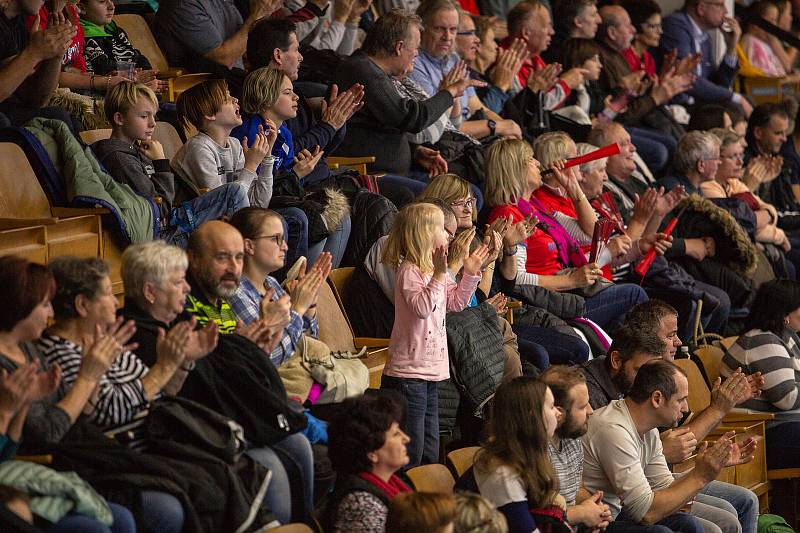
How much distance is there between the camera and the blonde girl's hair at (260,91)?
5062mm

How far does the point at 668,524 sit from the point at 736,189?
3.68 meters

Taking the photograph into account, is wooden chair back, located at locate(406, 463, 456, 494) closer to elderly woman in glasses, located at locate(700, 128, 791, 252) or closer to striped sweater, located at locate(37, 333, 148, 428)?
striped sweater, located at locate(37, 333, 148, 428)

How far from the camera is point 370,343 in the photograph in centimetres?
461

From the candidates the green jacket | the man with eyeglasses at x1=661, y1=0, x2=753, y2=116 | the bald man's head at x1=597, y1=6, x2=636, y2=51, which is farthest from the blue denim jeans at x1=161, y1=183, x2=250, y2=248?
the man with eyeglasses at x1=661, y1=0, x2=753, y2=116

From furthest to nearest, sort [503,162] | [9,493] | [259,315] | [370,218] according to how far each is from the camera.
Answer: [503,162] → [370,218] → [259,315] → [9,493]

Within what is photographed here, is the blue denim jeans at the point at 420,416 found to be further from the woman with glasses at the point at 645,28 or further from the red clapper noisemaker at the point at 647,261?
the woman with glasses at the point at 645,28

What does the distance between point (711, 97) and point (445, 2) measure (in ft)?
10.2

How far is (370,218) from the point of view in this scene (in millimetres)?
5195

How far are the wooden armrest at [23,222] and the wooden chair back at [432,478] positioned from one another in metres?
1.28

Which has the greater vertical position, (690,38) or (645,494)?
(645,494)

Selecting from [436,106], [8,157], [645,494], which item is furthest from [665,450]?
[8,157]

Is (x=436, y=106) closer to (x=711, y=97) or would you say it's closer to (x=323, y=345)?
(x=323, y=345)

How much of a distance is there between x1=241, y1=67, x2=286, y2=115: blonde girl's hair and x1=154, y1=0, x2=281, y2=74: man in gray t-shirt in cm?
68

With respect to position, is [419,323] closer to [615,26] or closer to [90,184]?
[90,184]
